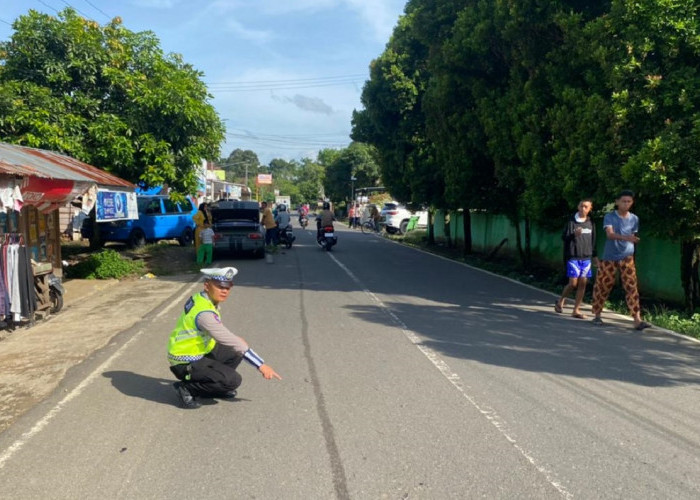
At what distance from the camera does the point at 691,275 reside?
10203 millimetres

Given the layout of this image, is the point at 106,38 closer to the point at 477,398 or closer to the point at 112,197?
the point at 112,197

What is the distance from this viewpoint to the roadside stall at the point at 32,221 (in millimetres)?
8383

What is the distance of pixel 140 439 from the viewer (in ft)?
15.3

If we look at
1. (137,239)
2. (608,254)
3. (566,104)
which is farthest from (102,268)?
(608,254)

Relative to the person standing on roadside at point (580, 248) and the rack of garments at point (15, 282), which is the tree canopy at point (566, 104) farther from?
the rack of garments at point (15, 282)

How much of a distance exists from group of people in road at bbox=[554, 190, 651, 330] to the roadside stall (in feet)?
26.5

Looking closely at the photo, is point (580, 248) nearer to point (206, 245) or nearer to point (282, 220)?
point (206, 245)

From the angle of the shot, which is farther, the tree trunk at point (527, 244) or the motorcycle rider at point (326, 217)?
the motorcycle rider at point (326, 217)

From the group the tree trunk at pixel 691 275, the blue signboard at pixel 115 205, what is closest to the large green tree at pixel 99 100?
the blue signboard at pixel 115 205

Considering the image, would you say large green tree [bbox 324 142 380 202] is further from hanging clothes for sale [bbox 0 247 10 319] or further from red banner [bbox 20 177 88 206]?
hanging clothes for sale [bbox 0 247 10 319]

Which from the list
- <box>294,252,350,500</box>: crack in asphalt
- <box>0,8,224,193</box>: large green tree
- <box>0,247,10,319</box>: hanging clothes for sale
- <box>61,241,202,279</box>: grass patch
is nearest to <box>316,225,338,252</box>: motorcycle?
<box>61,241,202,279</box>: grass patch

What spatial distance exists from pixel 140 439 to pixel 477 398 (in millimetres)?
2933

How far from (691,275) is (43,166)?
1090 cm

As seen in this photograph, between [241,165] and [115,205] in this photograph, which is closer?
[115,205]
